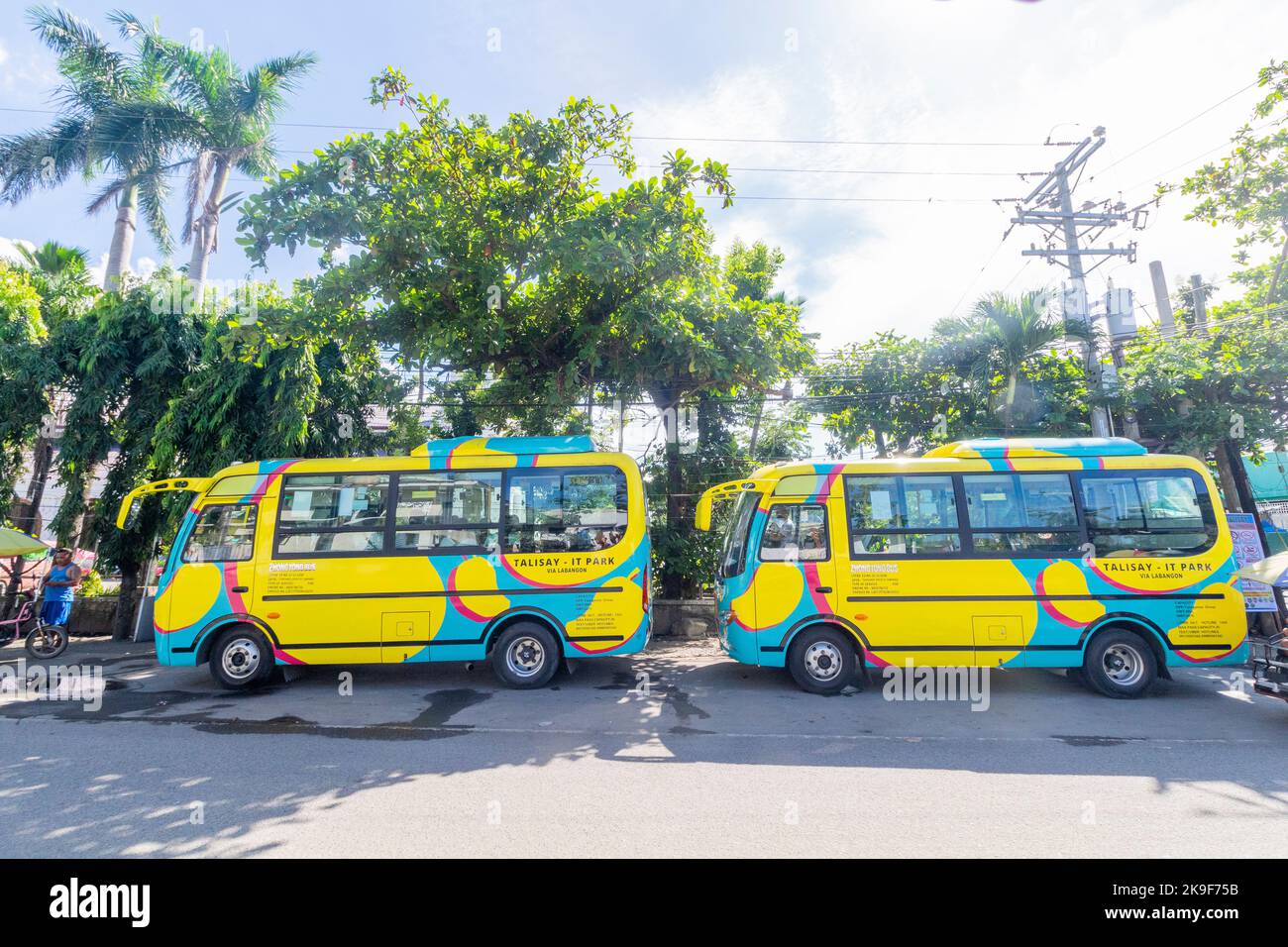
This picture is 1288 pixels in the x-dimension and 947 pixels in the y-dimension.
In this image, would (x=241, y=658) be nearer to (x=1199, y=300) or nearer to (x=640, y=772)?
(x=640, y=772)

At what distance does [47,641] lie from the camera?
10820 millimetres

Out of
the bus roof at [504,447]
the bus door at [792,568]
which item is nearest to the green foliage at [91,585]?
the bus roof at [504,447]

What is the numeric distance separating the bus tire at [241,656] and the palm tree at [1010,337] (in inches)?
509

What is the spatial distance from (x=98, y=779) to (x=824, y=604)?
7.03 m

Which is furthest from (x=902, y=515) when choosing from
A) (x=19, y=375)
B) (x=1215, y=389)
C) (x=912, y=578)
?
(x=19, y=375)

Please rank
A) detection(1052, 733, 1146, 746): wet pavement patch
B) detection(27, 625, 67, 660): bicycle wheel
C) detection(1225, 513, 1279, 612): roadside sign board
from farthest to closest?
detection(27, 625, 67, 660): bicycle wheel
detection(1225, 513, 1279, 612): roadside sign board
detection(1052, 733, 1146, 746): wet pavement patch

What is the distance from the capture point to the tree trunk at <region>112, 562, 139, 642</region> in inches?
502

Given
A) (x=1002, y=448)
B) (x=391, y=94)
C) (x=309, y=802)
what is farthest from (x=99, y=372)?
(x=1002, y=448)

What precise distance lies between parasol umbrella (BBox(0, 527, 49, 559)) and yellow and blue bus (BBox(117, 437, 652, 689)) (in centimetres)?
431

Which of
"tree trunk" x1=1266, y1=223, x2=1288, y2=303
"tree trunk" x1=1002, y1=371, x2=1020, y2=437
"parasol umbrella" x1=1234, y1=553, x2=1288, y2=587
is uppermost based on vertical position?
"tree trunk" x1=1266, y1=223, x2=1288, y2=303

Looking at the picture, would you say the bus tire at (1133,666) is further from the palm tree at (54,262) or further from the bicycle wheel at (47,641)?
the palm tree at (54,262)

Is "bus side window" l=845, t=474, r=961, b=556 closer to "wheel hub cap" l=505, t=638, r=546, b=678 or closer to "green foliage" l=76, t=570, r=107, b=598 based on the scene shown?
"wheel hub cap" l=505, t=638, r=546, b=678

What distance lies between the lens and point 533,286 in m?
12.0

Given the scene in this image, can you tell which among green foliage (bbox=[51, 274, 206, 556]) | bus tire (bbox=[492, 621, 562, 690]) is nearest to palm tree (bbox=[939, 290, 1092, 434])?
bus tire (bbox=[492, 621, 562, 690])
